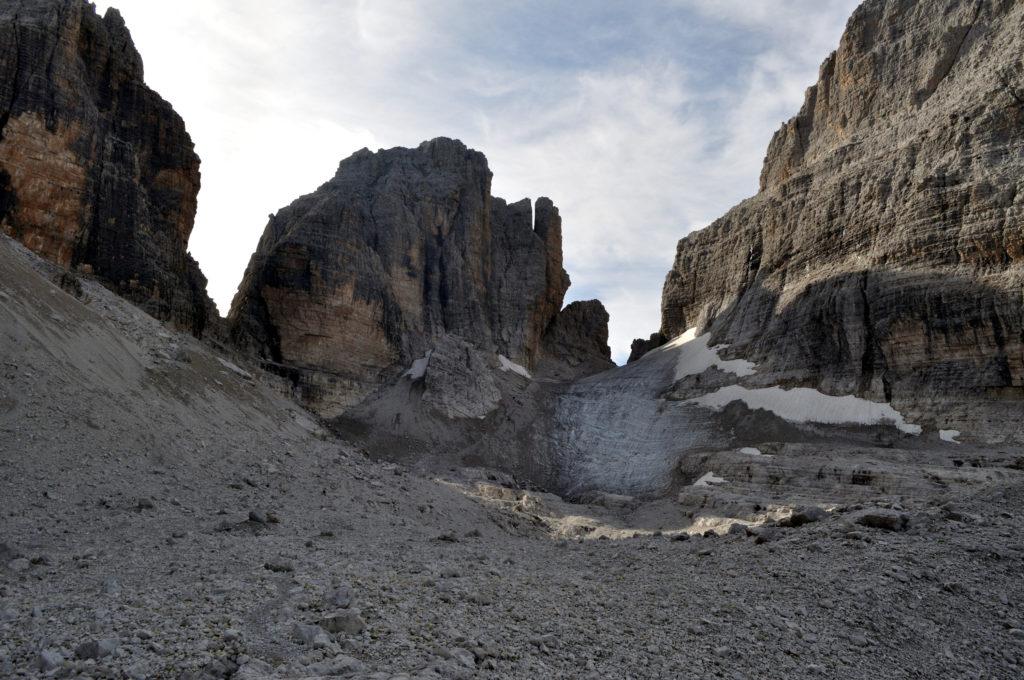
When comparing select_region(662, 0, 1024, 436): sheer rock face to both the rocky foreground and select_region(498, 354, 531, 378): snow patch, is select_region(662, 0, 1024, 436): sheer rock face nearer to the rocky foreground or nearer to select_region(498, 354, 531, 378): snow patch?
the rocky foreground

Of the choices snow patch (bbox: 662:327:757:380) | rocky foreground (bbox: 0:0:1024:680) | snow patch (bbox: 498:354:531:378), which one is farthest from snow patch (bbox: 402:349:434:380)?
snow patch (bbox: 662:327:757:380)

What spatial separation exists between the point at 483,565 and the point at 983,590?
7606 mm

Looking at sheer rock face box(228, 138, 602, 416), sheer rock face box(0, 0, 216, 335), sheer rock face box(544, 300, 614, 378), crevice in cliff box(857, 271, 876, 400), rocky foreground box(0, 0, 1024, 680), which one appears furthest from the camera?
sheer rock face box(544, 300, 614, 378)

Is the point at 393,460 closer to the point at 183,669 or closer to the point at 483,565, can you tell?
the point at 483,565

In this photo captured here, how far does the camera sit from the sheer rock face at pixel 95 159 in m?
29.9

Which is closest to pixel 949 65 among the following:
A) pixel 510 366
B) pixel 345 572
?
pixel 510 366

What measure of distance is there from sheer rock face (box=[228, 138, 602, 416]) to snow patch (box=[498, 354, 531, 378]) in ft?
2.67

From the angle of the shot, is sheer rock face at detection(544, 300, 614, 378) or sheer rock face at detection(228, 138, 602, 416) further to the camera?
sheer rock face at detection(544, 300, 614, 378)

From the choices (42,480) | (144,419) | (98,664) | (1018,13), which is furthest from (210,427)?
(1018,13)

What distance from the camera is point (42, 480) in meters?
11.9

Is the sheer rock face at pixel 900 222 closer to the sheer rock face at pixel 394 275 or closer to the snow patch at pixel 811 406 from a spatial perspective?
the snow patch at pixel 811 406

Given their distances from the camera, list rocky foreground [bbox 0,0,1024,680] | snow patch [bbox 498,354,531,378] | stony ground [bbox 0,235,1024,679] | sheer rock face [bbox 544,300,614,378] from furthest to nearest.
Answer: sheer rock face [bbox 544,300,614,378] → snow patch [bbox 498,354,531,378] → rocky foreground [bbox 0,0,1024,680] → stony ground [bbox 0,235,1024,679]

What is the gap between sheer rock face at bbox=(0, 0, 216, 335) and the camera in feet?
98.1

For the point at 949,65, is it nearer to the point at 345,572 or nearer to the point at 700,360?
the point at 700,360
